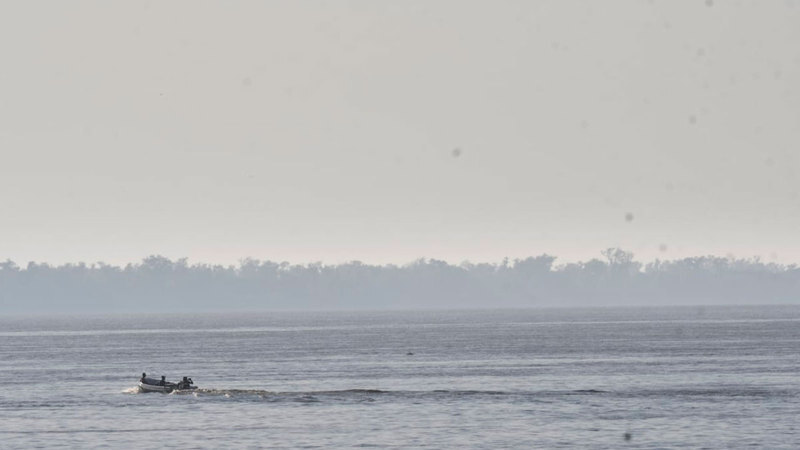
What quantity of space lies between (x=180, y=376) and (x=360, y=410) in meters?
49.6

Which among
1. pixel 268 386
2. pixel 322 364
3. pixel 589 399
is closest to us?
pixel 589 399

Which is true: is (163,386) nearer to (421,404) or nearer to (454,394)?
(454,394)

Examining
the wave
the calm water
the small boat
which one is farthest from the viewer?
the small boat

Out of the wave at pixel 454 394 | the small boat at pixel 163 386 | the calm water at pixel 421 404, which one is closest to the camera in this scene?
the calm water at pixel 421 404

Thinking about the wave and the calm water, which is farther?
the wave

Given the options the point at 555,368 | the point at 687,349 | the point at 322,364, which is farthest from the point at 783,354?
the point at 322,364

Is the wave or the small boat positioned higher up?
the small boat

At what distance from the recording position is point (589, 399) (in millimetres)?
104125

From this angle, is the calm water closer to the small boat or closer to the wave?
the wave

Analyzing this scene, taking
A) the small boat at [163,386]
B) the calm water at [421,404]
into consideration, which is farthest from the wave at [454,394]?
the small boat at [163,386]

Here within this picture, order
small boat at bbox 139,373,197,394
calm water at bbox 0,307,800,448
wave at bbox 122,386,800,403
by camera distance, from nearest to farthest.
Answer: calm water at bbox 0,307,800,448 < wave at bbox 122,386,800,403 < small boat at bbox 139,373,197,394

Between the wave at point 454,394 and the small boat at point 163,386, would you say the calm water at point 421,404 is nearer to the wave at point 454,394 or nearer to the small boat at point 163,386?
the wave at point 454,394

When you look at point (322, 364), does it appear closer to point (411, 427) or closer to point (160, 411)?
point (160, 411)

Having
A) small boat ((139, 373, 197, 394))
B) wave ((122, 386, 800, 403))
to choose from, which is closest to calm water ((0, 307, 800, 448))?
wave ((122, 386, 800, 403))
